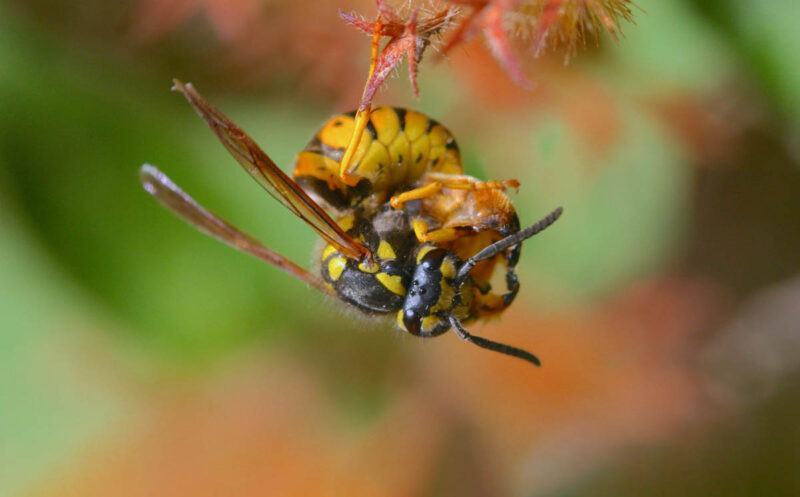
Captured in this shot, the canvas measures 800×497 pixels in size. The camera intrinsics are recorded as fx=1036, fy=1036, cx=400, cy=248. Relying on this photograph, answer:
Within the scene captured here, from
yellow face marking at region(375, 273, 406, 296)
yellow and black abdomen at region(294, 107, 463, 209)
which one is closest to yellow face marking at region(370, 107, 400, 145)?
yellow and black abdomen at region(294, 107, 463, 209)

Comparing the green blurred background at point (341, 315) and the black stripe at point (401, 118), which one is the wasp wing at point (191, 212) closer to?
the black stripe at point (401, 118)

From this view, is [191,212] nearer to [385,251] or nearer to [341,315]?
[385,251]

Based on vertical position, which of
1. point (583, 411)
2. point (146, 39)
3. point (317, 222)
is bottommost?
point (583, 411)

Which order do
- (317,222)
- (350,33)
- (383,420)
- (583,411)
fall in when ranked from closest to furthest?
1. (317,222)
2. (350,33)
3. (583,411)
4. (383,420)

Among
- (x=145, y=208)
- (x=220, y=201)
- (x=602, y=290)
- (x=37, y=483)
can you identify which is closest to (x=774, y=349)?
(x=602, y=290)

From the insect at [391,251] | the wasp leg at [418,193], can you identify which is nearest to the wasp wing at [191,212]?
the insect at [391,251]

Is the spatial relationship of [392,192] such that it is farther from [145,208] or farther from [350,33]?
[145,208]
